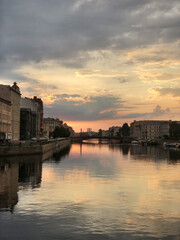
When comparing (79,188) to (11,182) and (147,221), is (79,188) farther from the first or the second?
(147,221)

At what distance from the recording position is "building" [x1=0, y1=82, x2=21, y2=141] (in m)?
114

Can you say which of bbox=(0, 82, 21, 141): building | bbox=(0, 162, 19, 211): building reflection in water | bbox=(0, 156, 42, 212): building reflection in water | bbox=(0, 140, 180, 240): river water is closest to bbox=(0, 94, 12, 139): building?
bbox=(0, 82, 21, 141): building

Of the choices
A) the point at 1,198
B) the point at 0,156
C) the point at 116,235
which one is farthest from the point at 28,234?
the point at 0,156

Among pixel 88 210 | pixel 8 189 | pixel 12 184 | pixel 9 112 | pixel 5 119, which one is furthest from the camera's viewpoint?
pixel 9 112

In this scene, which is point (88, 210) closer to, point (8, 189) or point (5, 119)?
point (8, 189)

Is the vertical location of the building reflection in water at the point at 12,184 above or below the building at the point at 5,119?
below

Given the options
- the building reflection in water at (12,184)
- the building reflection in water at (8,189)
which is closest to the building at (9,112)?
the building reflection in water at (12,184)

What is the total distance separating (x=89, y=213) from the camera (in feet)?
82.8

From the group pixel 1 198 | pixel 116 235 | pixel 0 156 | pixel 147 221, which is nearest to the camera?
pixel 116 235

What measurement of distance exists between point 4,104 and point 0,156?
4375 cm

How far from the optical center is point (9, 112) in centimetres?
12244

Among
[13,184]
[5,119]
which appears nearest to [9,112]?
[5,119]

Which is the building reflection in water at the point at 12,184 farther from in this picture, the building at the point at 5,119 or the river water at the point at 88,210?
the building at the point at 5,119

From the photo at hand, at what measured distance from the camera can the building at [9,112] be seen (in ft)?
373
